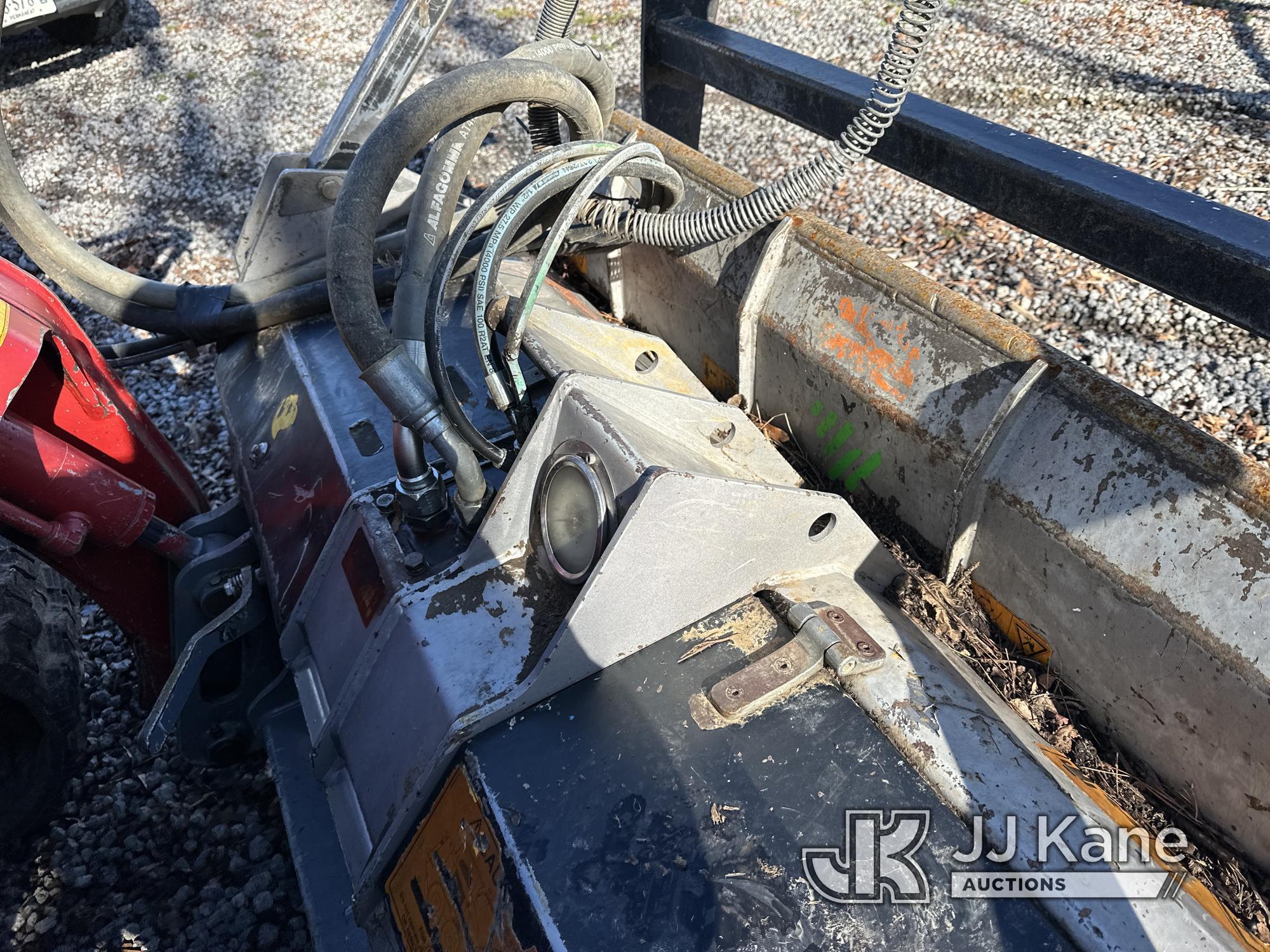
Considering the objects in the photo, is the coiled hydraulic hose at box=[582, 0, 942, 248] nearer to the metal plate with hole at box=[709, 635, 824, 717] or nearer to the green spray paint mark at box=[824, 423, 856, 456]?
the green spray paint mark at box=[824, 423, 856, 456]

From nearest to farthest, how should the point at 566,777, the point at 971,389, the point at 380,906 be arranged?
the point at 566,777 < the point at 380,906 < the point at 971,389

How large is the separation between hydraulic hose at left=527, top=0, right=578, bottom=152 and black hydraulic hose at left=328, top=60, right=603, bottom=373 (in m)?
0.26

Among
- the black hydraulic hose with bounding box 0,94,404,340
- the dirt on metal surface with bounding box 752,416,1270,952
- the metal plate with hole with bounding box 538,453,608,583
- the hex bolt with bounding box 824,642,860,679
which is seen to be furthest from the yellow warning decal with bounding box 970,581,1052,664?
the black hydraulic hose with bounding box 0,94,404,340

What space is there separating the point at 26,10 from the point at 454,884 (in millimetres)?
6641

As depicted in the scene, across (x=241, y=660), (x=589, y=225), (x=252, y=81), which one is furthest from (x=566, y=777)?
(x=252, y=81)

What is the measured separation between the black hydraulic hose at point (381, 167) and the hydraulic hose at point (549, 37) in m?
0.26

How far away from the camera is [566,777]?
4.83ft

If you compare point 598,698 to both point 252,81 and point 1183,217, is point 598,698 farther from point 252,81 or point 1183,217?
point 252,81

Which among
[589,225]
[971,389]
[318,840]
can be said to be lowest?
[318,840]

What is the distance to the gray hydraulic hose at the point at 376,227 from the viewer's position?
1.76 m

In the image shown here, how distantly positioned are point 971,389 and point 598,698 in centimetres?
115

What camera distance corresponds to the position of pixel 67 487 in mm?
1990

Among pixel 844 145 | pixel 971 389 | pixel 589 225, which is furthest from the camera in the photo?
pixel 589 225

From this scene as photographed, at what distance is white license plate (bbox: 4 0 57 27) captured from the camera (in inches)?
222
